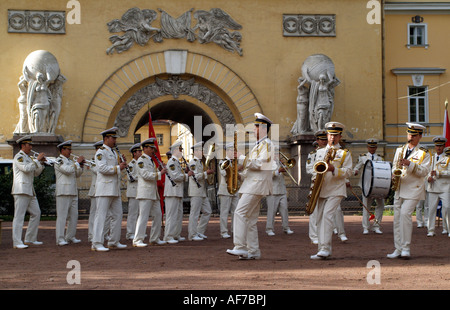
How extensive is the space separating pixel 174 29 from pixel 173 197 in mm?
13866

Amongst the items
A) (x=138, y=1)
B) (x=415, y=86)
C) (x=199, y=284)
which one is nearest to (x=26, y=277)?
(x=199, y=284)

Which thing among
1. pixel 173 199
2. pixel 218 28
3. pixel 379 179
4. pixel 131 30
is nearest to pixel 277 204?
pixel 173 199

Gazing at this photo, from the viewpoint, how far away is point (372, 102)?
30297 mm

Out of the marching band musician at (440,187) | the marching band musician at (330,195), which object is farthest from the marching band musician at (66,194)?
the marching band musician at (440,187)

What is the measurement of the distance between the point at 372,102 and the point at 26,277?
22.0 m

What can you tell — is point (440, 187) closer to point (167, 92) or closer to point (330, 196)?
point (330, 196)

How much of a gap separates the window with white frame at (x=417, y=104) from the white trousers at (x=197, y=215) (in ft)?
56.3

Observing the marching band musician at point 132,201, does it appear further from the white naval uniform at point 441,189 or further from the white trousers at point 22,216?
the white naval uniform at point 441,189

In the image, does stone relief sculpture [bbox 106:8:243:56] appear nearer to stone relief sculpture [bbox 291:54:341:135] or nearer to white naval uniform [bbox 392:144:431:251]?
stone relief sculpture [bbox 291:54:341:135]

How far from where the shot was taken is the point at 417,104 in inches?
1273

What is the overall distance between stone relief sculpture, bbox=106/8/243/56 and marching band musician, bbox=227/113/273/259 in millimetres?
17081

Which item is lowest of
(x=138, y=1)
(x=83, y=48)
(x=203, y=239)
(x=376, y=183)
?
(x=203, y=239)

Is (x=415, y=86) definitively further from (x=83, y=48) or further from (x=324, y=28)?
(x=83, y=48)

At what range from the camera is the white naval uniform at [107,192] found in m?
14.4
